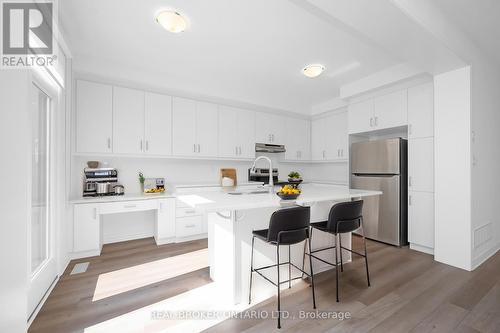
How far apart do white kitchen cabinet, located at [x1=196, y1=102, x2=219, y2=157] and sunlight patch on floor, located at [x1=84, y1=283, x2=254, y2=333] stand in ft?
7.83

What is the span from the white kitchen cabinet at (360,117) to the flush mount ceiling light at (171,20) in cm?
314

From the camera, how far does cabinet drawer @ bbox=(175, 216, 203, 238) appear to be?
3.54 metres

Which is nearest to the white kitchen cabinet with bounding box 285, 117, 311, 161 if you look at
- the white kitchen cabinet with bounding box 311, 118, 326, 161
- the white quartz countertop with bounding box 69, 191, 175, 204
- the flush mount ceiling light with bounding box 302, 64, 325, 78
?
the white kitchen cabinet with bounding box 311, 118, 326, 161

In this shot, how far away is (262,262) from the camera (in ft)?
6.69

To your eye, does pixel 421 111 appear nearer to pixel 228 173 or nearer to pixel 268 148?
pixel 268 148

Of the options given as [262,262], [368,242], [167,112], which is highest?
[167,112]

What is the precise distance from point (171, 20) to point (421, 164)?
3.60m

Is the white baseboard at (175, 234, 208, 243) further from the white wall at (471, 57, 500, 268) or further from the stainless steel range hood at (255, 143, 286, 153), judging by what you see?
the white wall at (471, 57, 500, 268)

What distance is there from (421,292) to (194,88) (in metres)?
3.90

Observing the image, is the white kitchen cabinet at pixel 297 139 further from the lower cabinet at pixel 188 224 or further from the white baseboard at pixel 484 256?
the white baseboard at pixel 484 256

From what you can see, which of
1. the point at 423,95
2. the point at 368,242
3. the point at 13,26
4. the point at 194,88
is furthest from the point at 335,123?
the point at 13,26

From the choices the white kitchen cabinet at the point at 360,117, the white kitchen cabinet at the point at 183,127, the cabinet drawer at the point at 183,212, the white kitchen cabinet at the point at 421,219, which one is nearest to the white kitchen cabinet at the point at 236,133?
the white kitchen cabinet at the point at 183,127

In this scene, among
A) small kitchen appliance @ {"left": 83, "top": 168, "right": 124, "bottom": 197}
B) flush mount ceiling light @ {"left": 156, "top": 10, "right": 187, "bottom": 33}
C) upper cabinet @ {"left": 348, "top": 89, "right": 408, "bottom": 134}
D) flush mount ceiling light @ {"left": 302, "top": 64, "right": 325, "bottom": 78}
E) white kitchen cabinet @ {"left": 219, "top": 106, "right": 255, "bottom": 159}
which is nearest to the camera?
flush mount ceiling light @ {"left": 156, "top": 10, "right": 187, "bottom": 33}

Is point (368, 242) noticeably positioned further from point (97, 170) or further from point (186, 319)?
point (97, 170)
